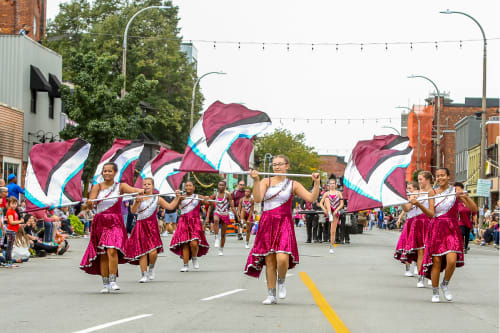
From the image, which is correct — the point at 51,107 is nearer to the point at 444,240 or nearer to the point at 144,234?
the point at 144,234

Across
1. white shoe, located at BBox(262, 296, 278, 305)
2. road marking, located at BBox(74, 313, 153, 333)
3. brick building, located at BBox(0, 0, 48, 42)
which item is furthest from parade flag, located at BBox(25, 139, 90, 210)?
brick building, located at BBox(0, 0, 48, 42)

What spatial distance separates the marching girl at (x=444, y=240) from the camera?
12773 mm

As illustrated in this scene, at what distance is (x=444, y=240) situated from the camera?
12852 millimetres

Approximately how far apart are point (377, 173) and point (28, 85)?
99.4 ft

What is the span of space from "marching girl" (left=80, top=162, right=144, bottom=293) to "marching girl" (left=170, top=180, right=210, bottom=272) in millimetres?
4368

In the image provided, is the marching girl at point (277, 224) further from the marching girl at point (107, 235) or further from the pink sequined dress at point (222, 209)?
the pink sequined dress at point (222, 209)

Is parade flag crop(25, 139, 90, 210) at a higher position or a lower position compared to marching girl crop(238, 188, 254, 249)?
higher

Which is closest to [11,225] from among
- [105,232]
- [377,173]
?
[105,232]

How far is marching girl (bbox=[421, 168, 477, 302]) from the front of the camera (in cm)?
1277

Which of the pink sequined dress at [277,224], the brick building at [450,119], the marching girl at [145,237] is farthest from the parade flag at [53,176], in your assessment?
the brick building at [450,119]

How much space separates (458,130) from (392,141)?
84.1 meters

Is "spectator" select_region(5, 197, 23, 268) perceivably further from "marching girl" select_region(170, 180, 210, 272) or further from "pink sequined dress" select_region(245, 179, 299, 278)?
"pink sequined dress" select_region(245, 179, 299, 278)

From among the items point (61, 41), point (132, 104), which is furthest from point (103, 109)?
point (61, 41)

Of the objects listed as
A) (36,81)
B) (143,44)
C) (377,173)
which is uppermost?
(143,44)
